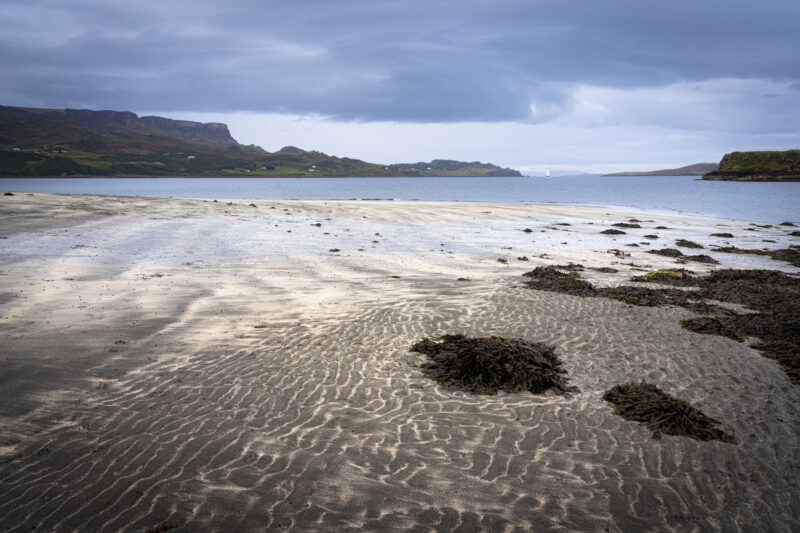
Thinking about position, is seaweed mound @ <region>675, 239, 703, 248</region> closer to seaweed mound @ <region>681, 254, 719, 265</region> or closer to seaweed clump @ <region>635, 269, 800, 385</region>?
seaweed mound @ <region>681, 254, 719, 265</region>

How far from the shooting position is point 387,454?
511 centimetres

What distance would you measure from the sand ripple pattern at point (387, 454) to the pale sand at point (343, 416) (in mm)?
26

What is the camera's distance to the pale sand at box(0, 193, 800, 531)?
4.26 m

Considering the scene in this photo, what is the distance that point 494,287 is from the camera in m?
13.2

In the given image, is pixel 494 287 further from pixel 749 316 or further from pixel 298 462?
pixel 298 462

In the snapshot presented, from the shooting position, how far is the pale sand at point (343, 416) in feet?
14.0

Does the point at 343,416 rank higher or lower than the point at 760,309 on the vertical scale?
lower

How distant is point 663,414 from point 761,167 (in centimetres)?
18399

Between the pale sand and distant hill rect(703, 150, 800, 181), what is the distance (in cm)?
16756


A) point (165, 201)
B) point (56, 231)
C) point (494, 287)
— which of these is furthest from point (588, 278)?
point (165, 201)

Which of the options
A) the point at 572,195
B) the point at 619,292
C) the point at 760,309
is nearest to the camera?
the point at 760,309

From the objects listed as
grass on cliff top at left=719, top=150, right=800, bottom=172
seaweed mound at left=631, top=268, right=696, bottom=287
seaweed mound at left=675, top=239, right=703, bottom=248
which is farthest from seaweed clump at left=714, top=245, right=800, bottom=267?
grass on cliff top at left=719, top=150, right=800, bottom=172

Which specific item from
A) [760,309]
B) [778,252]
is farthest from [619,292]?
[778,252]

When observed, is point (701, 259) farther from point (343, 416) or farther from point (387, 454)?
point (387, 454)
